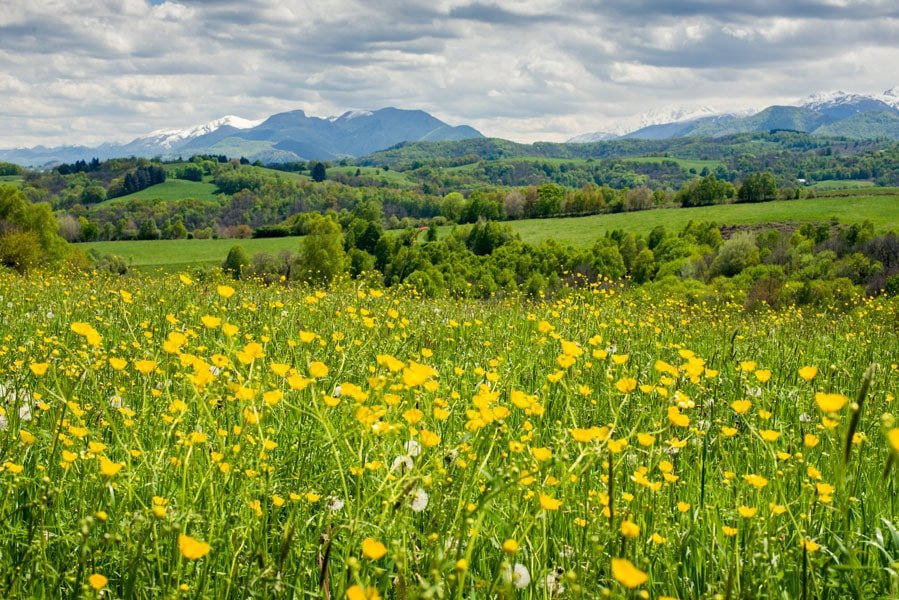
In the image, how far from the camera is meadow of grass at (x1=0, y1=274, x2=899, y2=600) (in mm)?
2236

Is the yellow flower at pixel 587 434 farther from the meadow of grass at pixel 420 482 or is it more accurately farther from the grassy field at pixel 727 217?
the grassy field at pixel 727 217

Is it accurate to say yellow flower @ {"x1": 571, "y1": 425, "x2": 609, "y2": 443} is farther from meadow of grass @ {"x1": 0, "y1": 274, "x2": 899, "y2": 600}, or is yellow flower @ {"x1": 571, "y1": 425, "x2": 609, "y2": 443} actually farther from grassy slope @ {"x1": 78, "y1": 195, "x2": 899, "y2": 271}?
grassy slope @ {"x1": 78, "y1": 195, "x2": 899, "y2": 271}

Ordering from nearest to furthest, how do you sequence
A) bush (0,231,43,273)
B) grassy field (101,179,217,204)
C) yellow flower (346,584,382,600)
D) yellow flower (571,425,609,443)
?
1. yellow flower (346,584,382,600)
2. yellow flower (571,425,609,443)
3. bush (0,231,43,273)
4. grassy field (101,179,217,204)

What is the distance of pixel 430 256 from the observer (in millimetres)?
87188

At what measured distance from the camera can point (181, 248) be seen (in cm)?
10606

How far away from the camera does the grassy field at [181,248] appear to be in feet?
316

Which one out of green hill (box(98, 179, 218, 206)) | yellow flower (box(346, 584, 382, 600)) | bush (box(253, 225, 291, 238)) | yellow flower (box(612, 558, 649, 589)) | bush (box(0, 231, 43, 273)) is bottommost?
bush (box(253, 225, 291, 238))

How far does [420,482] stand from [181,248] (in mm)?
111918

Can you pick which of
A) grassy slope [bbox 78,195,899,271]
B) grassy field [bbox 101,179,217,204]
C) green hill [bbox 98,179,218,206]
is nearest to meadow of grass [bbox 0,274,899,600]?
grassy slope [bbox 78,195,899,271]

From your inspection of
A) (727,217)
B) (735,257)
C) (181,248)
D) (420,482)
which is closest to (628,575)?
(420,482)

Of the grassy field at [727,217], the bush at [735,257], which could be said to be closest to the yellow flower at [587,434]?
the bush at [735,257]

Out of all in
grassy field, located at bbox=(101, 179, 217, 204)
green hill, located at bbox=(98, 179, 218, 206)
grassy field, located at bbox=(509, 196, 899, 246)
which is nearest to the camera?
grassy field, located at bbox=(509, 196, 899, 246)

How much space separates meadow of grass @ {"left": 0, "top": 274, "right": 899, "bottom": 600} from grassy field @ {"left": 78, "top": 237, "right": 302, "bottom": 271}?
93.8m

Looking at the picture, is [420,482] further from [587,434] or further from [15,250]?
[15,250]
